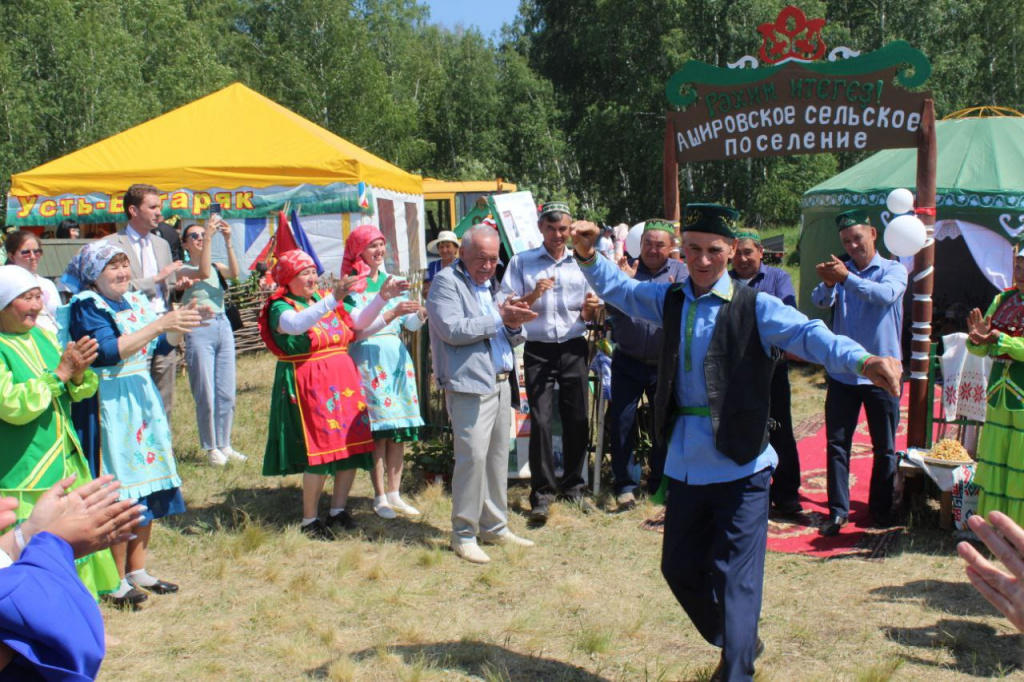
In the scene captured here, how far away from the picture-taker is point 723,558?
130 inches

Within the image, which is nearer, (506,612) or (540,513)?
(506,612)

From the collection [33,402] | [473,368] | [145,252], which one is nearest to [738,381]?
[473,368]

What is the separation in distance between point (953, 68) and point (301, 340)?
2701cm

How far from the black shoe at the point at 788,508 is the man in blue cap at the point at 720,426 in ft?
8.28

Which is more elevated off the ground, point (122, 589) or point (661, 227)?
point (661, 227)

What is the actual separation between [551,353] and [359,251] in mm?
1365

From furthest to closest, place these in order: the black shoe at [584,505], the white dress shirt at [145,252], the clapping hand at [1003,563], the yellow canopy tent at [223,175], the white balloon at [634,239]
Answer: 1. the yellow canopy tent at [223,175]
2. the white balloon at [634,239]
3. the white dress shirt at [145,252]
4. the black shoe at [584,505]
5. the clapping hand at [1003,563]

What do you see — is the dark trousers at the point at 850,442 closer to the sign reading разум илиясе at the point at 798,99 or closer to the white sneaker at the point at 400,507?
the sign reading разум илиясе at the point at 798,99

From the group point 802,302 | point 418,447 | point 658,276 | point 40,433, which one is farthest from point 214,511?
point 802,302

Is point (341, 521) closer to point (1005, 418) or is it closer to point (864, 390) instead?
point (864, 390)

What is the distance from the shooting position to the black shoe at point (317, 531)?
541 cm

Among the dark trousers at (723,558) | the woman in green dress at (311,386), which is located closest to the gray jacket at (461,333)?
the woman in green dress at (311,386)

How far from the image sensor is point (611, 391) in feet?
Result: 20.0

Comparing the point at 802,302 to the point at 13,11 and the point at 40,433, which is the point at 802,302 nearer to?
the point at 40,433
